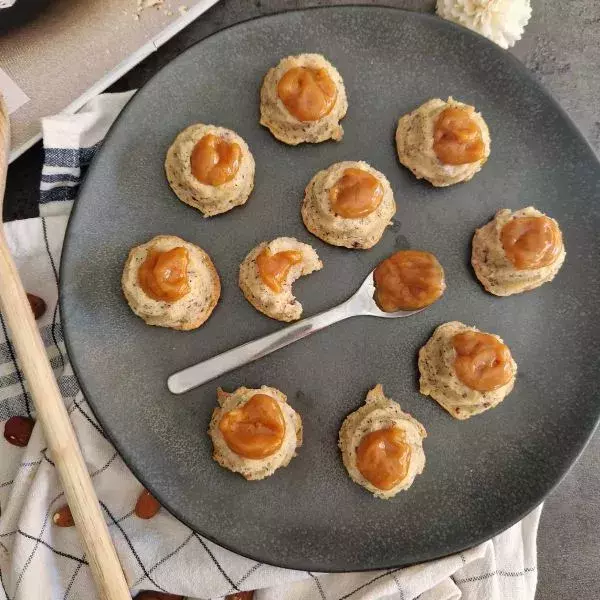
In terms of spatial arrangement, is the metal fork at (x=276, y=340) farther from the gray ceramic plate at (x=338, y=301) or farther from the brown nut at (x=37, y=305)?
the brown nut at (x=37, y=305)

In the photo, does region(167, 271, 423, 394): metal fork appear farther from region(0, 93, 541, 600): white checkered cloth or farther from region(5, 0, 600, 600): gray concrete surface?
region(5, 0, 600, 600): gray concrete surface

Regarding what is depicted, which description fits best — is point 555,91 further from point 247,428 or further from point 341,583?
point 341,583

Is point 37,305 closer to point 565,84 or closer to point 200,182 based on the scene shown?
point 200,182

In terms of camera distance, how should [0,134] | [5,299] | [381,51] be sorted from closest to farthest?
[5,299] < [0,134] < [381,51]

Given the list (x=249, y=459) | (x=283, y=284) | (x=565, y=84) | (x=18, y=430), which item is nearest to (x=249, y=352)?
(x=283, y=284)

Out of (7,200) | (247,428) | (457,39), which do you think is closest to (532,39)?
(457,39)
